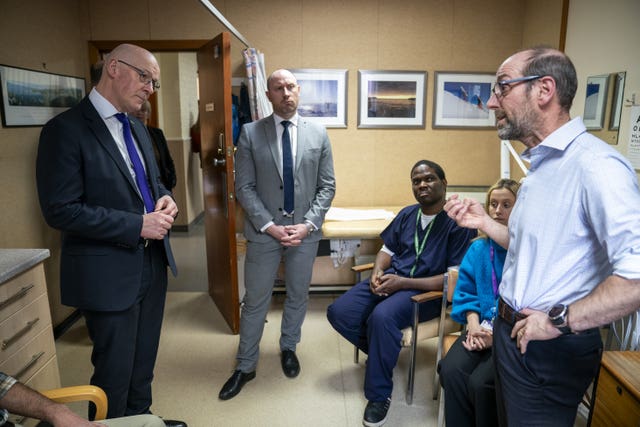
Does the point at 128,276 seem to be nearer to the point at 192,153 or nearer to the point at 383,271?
the point at 383,271

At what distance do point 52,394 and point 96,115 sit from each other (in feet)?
3.02

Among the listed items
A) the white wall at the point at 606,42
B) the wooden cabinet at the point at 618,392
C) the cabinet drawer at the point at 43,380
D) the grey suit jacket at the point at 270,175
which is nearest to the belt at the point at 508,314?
the wooden cabinet at the point at 618,392

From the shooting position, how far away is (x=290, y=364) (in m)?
2.60

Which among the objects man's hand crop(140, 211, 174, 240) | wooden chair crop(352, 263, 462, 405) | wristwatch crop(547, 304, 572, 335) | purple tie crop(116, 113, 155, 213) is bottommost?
wooden chair crop(352, 263, 462, 405)

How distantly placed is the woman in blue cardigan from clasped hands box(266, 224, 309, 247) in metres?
0.86

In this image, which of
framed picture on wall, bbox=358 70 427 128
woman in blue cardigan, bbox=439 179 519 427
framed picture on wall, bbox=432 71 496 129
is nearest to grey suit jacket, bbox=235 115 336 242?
woman in blue cardigan, bbox=439 179 519 427

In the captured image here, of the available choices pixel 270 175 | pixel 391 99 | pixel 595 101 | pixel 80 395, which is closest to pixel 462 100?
pixel 391 99

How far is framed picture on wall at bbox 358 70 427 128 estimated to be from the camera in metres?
3.70

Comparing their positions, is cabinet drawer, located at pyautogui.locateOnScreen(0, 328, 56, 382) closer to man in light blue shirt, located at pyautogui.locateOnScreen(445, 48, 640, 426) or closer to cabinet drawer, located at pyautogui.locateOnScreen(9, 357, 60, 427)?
cabinet drawer, located at pyautogui.locateOnScreen(9, 357, 60, 427)

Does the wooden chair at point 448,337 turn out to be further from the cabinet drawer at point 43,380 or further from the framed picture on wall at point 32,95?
the framed picture on wall at point 32,95

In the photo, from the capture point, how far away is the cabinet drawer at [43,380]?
1.88 meters

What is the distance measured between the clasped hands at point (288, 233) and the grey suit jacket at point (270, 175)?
1.9 inches

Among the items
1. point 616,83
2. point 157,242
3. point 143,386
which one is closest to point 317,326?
point 143,386

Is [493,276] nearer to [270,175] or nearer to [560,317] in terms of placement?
[560,317]
